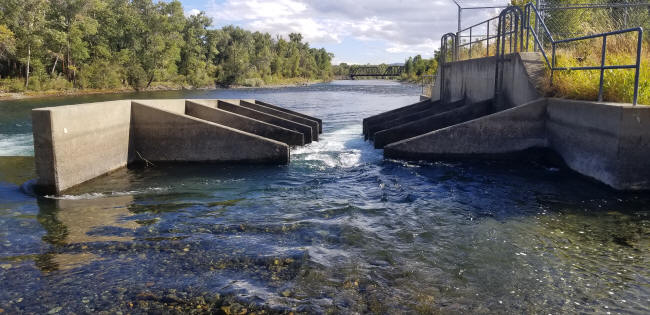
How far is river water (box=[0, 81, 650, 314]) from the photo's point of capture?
471 centimetres

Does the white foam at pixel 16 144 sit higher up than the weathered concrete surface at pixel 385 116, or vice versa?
the weathered concrete surface at pixel 385 116

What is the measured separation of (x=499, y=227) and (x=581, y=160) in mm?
3718

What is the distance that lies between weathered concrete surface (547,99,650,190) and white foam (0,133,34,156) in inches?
543

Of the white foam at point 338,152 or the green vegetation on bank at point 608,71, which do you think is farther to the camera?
the white foam at point 338,152

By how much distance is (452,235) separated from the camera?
6625mm

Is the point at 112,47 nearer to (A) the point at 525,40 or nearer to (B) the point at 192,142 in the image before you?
(B) the point at 192,142

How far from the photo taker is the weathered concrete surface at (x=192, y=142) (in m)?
11.4

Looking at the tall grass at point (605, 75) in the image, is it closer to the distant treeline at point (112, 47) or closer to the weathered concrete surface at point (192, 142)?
the weathered concrete surface at point (192, 142)

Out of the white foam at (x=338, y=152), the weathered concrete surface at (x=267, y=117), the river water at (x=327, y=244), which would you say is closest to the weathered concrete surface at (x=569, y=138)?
the river water at (x=327, y=244)

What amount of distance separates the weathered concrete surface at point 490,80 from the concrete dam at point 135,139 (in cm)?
586

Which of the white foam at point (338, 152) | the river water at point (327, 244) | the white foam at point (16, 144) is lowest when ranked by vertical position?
the river water at point (327, 244)

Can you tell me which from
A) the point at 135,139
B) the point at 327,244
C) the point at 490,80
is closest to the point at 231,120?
the point at 135,139

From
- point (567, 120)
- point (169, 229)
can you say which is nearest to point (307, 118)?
point (567, 120)

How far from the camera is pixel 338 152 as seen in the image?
13.9m
